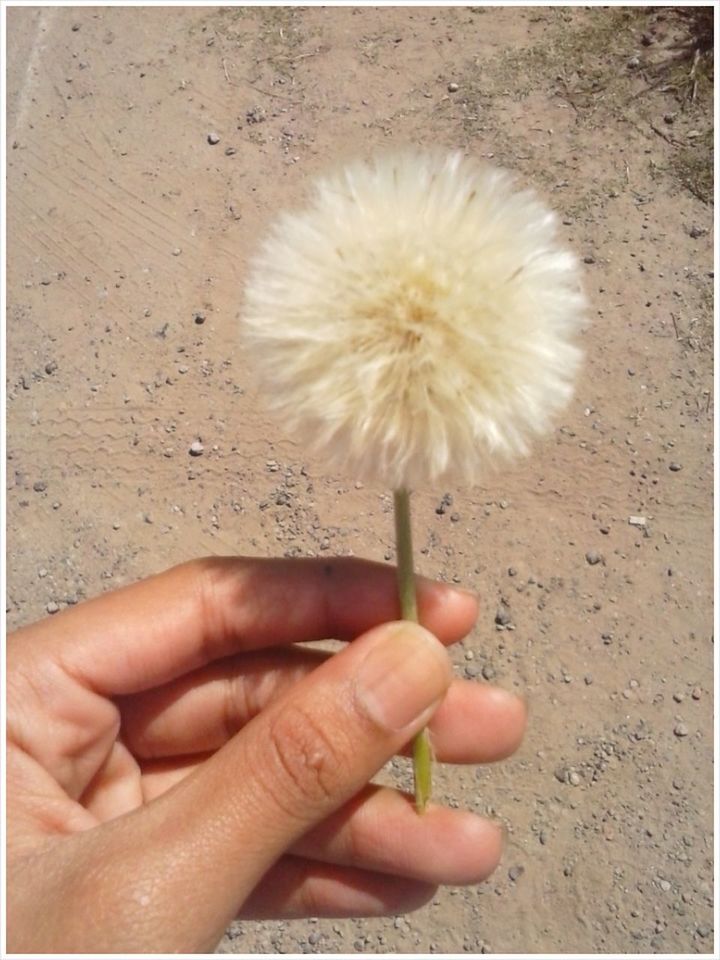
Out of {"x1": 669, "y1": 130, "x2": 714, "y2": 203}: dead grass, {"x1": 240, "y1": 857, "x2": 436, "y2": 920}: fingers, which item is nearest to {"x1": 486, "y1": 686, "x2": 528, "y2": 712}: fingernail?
{"x1": 240, "y1": 857, "x2": 436, "y2": 920}: fingers

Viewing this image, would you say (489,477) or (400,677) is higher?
(489,477)

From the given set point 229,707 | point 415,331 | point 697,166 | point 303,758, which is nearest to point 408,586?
point 303,758

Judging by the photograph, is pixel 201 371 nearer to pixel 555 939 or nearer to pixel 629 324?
pixel 629 324

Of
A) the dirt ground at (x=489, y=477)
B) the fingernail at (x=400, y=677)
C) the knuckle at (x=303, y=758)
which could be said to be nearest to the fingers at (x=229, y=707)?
the fingernail at (x=400, y=677)

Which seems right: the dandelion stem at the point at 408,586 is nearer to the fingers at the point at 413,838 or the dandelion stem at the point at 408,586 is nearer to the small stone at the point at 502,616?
the fingers at the point at 413,838

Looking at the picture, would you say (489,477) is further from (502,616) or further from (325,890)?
(325,890)

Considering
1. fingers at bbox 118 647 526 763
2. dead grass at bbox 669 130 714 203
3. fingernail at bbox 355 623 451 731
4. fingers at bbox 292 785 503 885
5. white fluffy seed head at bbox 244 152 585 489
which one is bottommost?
fingers at bbox 292 785 503 885

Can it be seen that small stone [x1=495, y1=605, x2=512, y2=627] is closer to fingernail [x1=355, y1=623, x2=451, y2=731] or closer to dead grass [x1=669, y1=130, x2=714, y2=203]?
fingernail [x1=355, y1=623, x2=451, y2=731]
